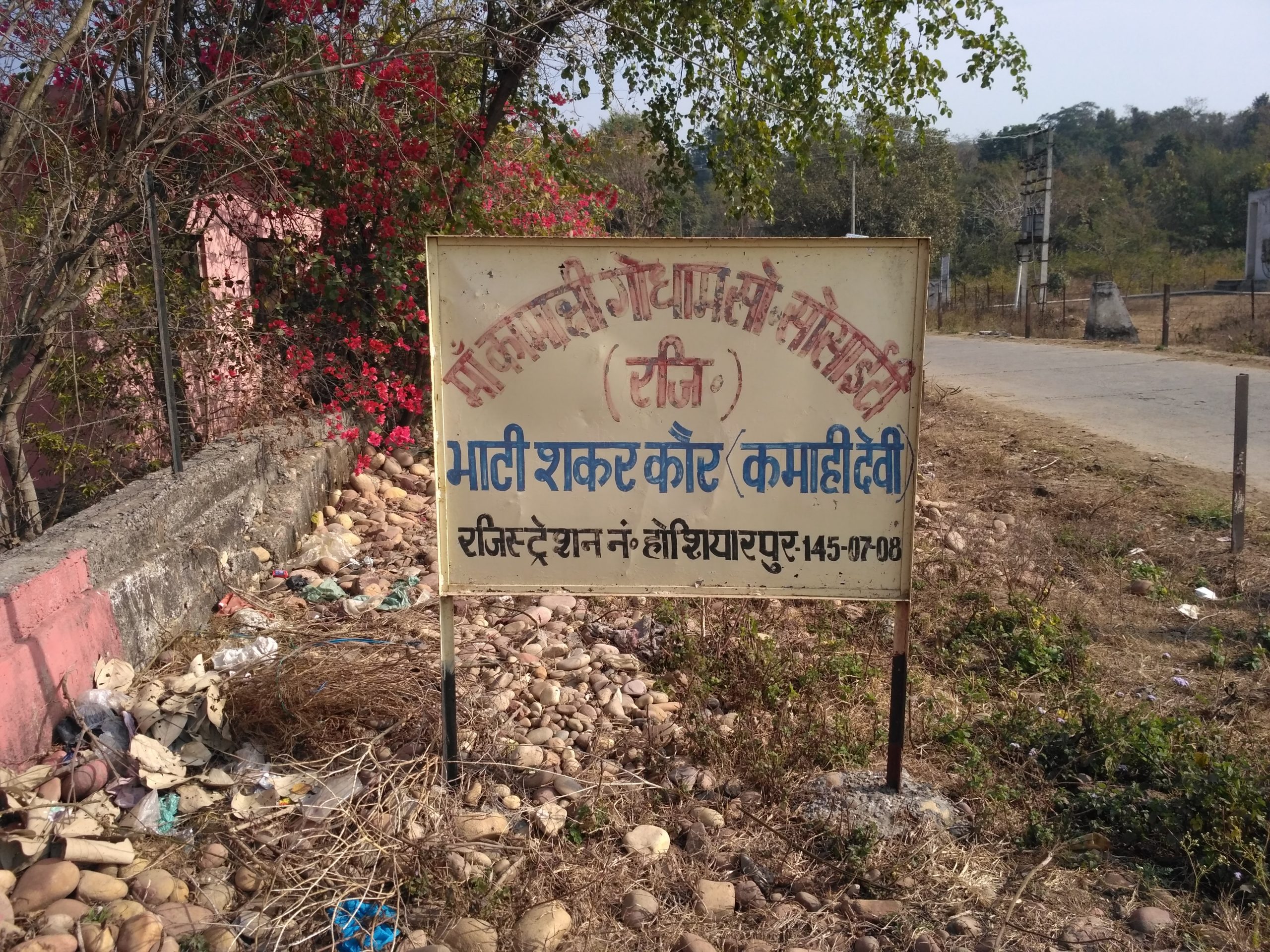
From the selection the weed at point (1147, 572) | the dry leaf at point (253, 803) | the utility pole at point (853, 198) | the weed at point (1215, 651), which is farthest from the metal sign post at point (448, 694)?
the utility pole at point (853, 198)

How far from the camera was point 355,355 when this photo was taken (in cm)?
663

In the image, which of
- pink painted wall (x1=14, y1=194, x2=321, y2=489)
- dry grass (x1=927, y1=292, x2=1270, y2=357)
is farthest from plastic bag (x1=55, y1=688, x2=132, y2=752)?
dry grass (x1=927, y1=292, x2=1270, y2=357)

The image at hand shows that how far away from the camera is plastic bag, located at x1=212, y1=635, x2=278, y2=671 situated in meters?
3.44

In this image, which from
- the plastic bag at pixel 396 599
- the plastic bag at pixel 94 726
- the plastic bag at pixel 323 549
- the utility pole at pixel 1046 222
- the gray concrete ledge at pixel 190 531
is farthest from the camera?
the utility pole at pixel 1046 222

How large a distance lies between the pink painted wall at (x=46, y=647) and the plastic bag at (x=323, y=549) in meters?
1.65

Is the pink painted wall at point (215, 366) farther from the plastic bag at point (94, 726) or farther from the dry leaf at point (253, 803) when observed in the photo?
the dry leaf at point (253, 803)

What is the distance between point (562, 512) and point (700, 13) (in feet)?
15.8

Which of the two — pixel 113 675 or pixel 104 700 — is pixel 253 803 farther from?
pixel 113 675

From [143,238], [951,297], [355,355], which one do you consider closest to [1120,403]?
[355,355]

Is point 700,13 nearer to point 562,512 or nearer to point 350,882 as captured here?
point 562,512

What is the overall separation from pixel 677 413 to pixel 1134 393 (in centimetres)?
1081

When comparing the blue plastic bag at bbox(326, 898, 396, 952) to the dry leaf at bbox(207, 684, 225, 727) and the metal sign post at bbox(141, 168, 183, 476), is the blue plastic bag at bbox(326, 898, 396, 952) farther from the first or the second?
the metal sign post at bbox(141, 168, 183, 476)

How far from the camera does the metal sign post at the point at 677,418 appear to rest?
2.86 metres

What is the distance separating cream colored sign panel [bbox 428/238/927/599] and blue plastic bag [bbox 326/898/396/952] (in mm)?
887
